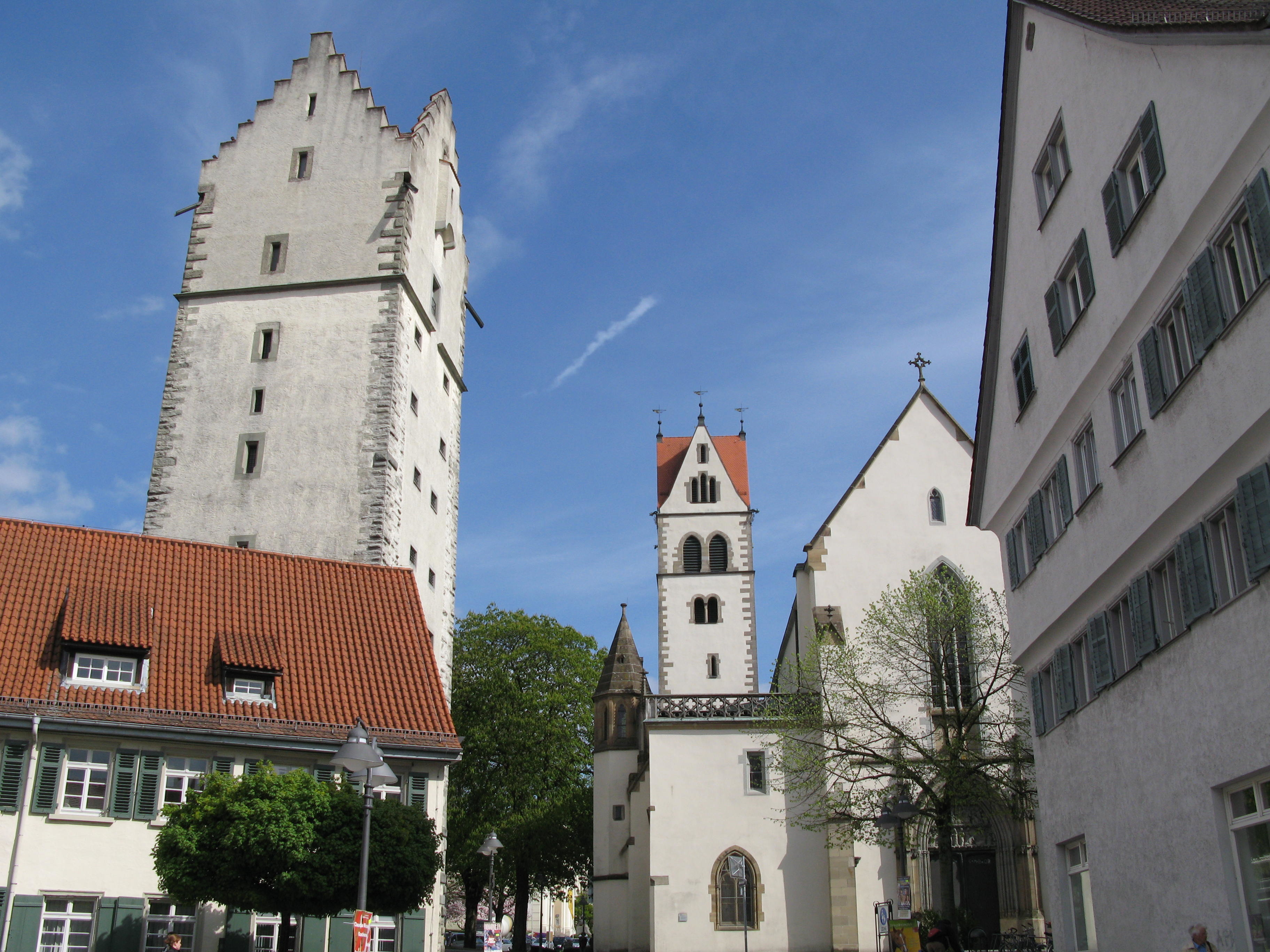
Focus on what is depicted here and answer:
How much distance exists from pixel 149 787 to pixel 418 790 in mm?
4792

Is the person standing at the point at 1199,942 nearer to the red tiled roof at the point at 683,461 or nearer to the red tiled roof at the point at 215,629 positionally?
the red tiled roof at the point at 215,629

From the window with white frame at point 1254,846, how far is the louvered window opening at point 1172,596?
66.2 inches

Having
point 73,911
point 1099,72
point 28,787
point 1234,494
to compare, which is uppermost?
→ point 1099,72

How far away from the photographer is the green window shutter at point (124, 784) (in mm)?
20312

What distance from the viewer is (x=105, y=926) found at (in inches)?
771

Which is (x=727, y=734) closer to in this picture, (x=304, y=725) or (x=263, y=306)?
(x=304, y=725)

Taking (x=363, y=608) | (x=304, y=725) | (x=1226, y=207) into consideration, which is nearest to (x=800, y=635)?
(x=363, y=608)

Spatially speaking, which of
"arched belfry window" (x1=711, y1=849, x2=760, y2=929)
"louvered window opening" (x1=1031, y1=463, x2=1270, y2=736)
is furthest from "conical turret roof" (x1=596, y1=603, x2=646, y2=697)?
"louvered window opening" (x1=1031, y1=463, x2=1270, y2=736)

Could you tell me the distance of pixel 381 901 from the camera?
18.2 metres

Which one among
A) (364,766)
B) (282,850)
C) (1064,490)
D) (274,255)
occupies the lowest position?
(282,850)

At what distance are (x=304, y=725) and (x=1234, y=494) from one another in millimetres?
16731

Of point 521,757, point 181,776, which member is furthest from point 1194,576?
point 521,757

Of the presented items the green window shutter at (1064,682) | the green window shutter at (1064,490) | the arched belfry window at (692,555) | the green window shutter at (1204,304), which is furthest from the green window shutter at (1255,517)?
the arched belfry window at (692,555)

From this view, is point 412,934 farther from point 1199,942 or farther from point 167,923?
point 1199,942
